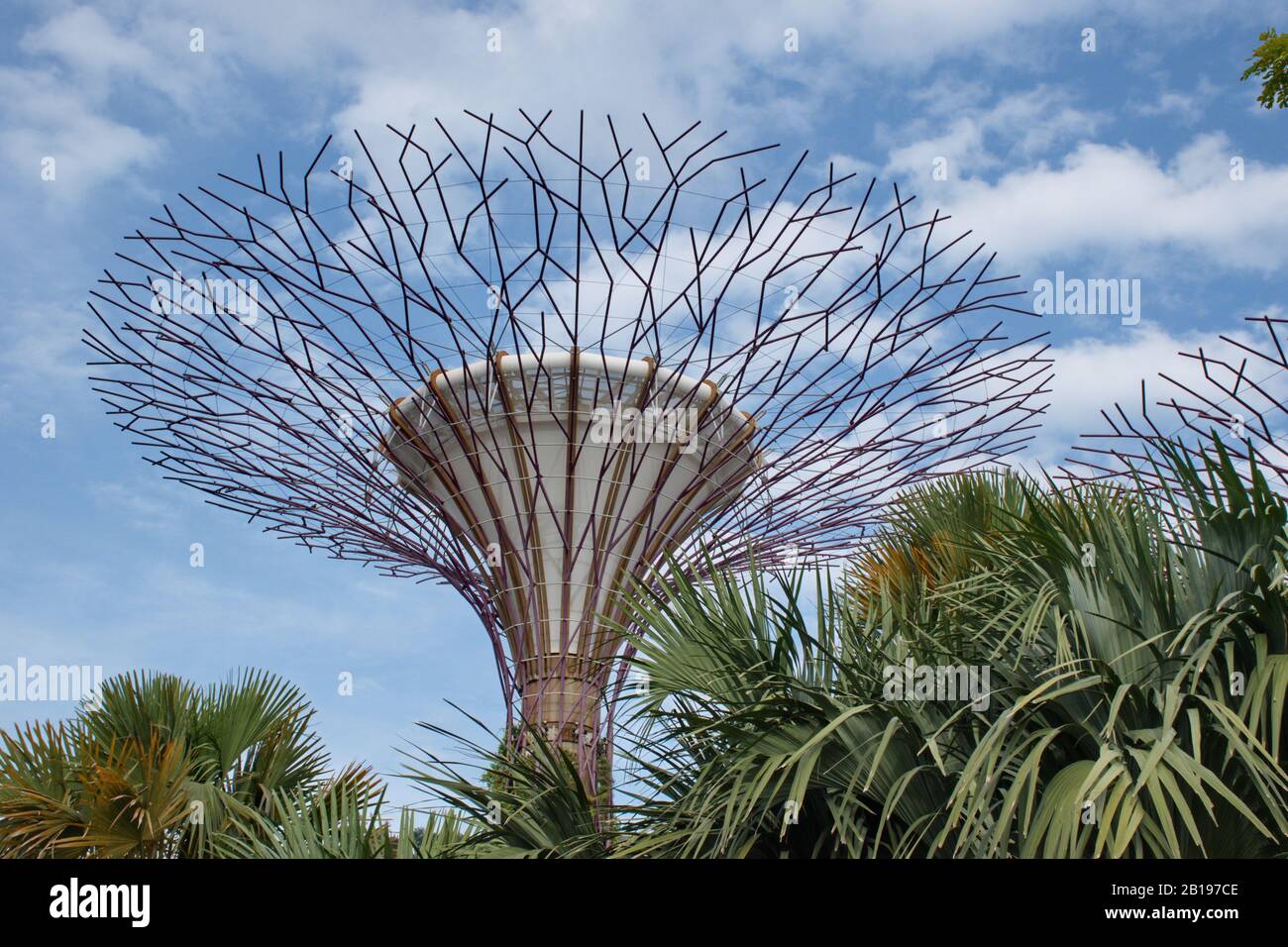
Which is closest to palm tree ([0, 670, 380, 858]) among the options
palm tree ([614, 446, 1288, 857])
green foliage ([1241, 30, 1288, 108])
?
palm tree ([614, 446, 1288, 857])

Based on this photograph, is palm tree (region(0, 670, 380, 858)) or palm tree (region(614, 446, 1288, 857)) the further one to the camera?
palm tree (region(0, 670, 380, 858))

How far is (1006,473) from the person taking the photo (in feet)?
34.2

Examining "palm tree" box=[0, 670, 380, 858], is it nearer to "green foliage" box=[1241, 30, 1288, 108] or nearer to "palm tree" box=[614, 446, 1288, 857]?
"palm tree" box=[614, 446, 1288, 857]

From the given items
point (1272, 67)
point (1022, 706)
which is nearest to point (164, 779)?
point (1022, 706)

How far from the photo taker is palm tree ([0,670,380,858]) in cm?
947

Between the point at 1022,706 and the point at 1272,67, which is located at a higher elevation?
the point at 1272,67

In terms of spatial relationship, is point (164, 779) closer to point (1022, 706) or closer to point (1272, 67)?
point (1022, 706)

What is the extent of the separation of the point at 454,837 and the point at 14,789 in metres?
3.79

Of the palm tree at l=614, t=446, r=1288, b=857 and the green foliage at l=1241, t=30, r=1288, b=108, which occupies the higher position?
the green foliage at l=1241, t=30, r=1288, b=108

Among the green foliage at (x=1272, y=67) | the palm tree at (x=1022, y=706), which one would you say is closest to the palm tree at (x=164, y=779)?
the palm tree at (x=1022, y=706)

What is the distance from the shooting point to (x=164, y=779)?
31.4ft

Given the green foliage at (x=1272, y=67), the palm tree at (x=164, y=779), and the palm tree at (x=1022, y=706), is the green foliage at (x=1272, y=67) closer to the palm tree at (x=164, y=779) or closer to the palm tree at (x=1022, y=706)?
the palm tree at (x=1022, y=706)
